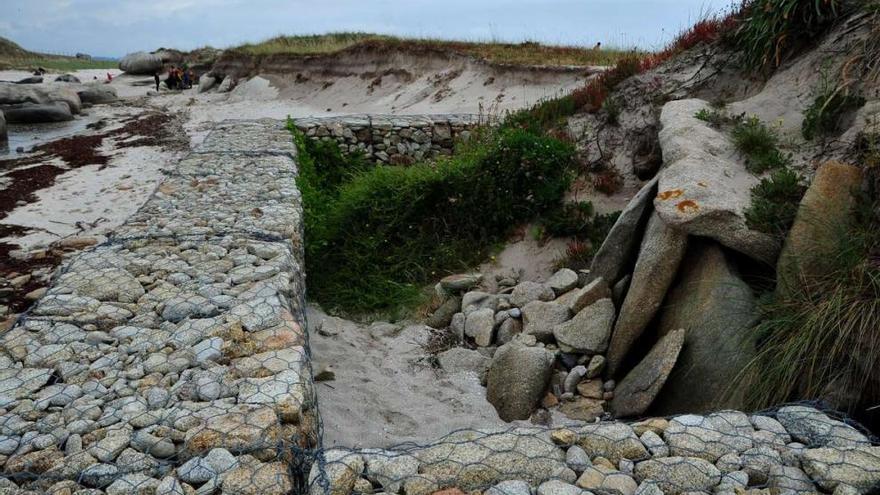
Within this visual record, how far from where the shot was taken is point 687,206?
5.19 m

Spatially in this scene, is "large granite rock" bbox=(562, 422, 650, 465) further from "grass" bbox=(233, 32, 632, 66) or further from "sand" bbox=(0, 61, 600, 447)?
"grass" bbox=(233, 32, 632, 66)

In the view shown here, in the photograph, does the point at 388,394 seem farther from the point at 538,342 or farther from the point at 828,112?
the point at 828,112

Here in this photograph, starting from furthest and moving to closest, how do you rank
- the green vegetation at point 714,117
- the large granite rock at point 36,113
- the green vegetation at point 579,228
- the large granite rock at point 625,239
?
1. the large granite rock at point 36,113
2. the green vegetation at point 579,228
3. the green vegetation at point 714,117
4. the large granite rock at point 625,239

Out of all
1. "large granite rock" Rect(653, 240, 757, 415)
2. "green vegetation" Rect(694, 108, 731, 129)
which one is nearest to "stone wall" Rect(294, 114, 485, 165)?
"green vegetation" Rect(694, 108, 731, 129)

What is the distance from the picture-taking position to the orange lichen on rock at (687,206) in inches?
203


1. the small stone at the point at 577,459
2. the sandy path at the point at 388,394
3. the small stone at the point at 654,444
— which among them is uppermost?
the small stone at the point at 654,444

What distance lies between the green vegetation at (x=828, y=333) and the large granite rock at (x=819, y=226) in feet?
0.23

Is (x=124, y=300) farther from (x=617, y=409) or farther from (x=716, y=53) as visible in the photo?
(x=716, y=53)

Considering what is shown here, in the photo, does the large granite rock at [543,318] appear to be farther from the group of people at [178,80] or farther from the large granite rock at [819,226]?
the group of people at [178,80]

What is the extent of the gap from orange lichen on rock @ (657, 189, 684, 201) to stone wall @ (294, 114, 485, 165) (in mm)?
7051

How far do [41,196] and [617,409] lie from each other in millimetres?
11183

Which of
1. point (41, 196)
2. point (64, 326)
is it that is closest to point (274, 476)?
point (64, 326)

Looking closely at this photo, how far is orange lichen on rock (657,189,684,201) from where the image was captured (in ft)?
17.6

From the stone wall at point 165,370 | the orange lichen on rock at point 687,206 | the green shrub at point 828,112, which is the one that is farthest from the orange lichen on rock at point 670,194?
the stone wall at point 165,370
